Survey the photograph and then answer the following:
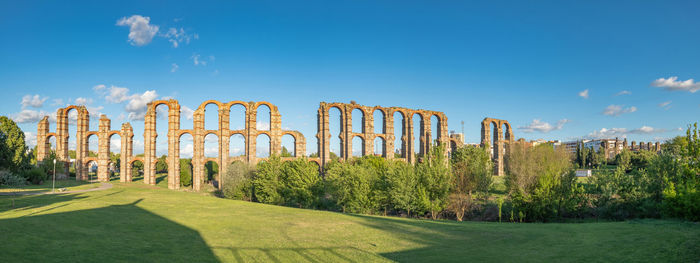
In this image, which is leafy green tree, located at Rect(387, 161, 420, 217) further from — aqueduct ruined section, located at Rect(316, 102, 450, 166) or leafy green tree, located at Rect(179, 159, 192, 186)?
leafy green tree, located at Rect(179, 159, 192, 186)

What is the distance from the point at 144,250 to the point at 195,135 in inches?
1574

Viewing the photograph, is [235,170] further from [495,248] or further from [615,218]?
[615,218]

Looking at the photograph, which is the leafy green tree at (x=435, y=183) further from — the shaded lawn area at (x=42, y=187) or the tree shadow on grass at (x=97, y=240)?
the shaded lawn area at (x=42, y=187)

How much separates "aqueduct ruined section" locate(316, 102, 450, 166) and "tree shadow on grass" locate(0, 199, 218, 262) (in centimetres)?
3511

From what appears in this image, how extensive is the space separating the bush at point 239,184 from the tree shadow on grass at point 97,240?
1845 cm

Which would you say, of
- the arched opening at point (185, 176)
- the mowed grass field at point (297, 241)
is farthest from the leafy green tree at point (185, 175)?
the mowed grass field at point (297, 241)

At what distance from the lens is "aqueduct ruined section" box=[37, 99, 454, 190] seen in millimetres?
46812

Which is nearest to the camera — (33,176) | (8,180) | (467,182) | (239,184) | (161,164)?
(467,182)

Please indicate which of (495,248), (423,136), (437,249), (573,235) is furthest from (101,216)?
(423,136)

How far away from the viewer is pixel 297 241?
12625 mm

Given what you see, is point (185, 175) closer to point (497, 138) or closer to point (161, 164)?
point (161, 164)

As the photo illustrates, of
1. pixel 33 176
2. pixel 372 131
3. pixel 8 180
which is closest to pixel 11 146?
pixel 33 176

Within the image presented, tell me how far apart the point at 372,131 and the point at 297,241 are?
40931 millimetres

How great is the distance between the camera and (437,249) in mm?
11609
